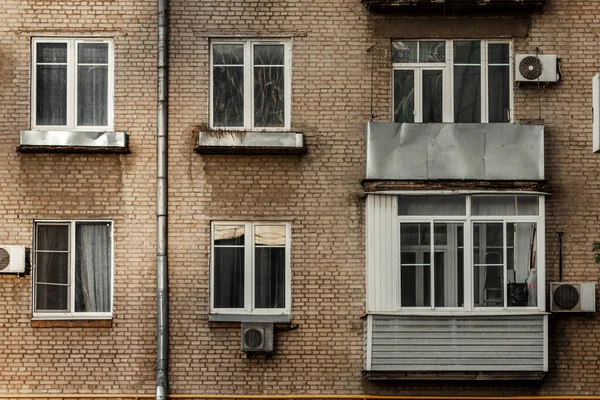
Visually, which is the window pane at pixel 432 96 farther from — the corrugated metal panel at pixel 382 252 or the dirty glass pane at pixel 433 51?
the corrugated metal panel at pixel 382 252

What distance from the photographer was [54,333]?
683 inches

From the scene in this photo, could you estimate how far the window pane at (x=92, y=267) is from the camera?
17.5m

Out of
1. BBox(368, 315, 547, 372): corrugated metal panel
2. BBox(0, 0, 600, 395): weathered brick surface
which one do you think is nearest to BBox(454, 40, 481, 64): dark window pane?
BBox(0, 0, 600, 395): weathered brick surface

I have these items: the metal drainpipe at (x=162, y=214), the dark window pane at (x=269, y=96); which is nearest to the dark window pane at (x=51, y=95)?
the metal drainpipe at (x=162, y=214)

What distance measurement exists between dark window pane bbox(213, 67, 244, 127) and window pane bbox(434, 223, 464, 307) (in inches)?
148

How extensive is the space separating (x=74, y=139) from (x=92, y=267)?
6.86 feet

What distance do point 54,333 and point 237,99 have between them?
15.8 feet

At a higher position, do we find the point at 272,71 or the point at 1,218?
the point at 272,71

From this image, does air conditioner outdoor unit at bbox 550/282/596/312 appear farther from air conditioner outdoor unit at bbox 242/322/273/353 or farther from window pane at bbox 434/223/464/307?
air conditioner outdoor unit at bbox 242/322/273/353

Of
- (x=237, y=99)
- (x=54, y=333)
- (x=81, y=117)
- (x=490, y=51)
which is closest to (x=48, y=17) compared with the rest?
(x=81, y=117)

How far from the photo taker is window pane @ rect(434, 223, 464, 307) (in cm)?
1730

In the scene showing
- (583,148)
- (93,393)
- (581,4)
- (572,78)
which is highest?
(581,4)

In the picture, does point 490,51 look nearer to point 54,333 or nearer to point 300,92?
point 300,92

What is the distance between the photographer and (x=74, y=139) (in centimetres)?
1744
